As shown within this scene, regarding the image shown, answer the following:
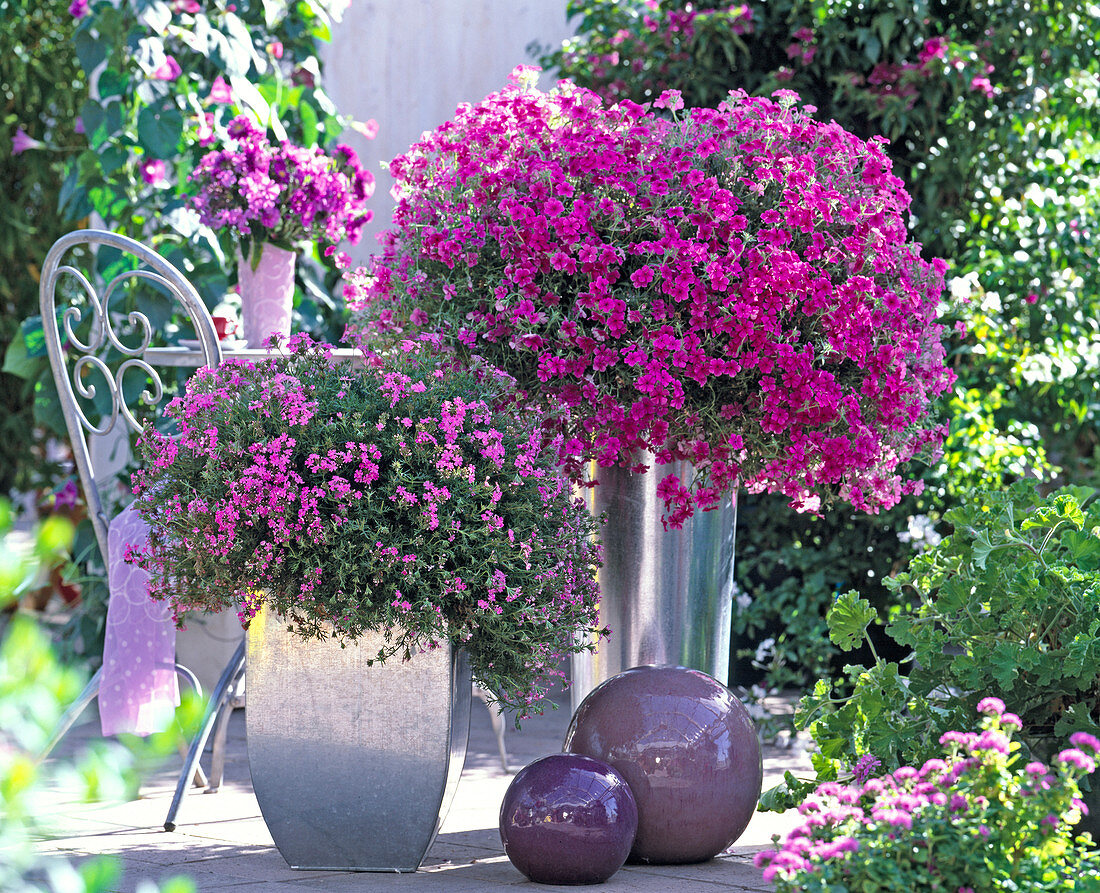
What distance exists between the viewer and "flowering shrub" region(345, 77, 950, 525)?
2.39 m

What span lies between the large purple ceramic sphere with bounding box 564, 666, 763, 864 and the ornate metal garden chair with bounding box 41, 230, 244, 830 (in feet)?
2.57

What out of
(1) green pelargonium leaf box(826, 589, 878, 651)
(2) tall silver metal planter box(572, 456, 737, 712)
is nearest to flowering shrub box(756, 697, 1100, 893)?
(1) green pelargonium leaf box(826, 589, 878, 651)

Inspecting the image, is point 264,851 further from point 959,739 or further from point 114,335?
point 959,739

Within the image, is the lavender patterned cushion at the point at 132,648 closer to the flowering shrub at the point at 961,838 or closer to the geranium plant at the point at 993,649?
the geranium plant at the point at 993,649

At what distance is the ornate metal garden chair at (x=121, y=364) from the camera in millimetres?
2715

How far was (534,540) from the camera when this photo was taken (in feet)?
7.19

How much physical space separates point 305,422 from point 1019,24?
9.24 ft

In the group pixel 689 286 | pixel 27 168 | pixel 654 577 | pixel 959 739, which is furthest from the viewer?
pixel 27 168

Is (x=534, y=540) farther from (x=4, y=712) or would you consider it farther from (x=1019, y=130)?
(x=1019, y=130)

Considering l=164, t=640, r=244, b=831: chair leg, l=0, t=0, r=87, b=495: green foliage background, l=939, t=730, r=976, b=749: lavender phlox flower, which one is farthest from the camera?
l=0, t=0, r=87, b=495: green foliage background

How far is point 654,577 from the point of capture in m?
2.62

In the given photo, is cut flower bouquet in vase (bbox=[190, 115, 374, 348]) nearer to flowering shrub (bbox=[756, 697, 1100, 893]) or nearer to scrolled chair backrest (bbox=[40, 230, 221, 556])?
scrolled chair backrest (bbox=[40, 230, 221, 556])

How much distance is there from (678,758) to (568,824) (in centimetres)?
26

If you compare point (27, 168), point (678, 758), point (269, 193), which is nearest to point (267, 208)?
point (269, 193)
